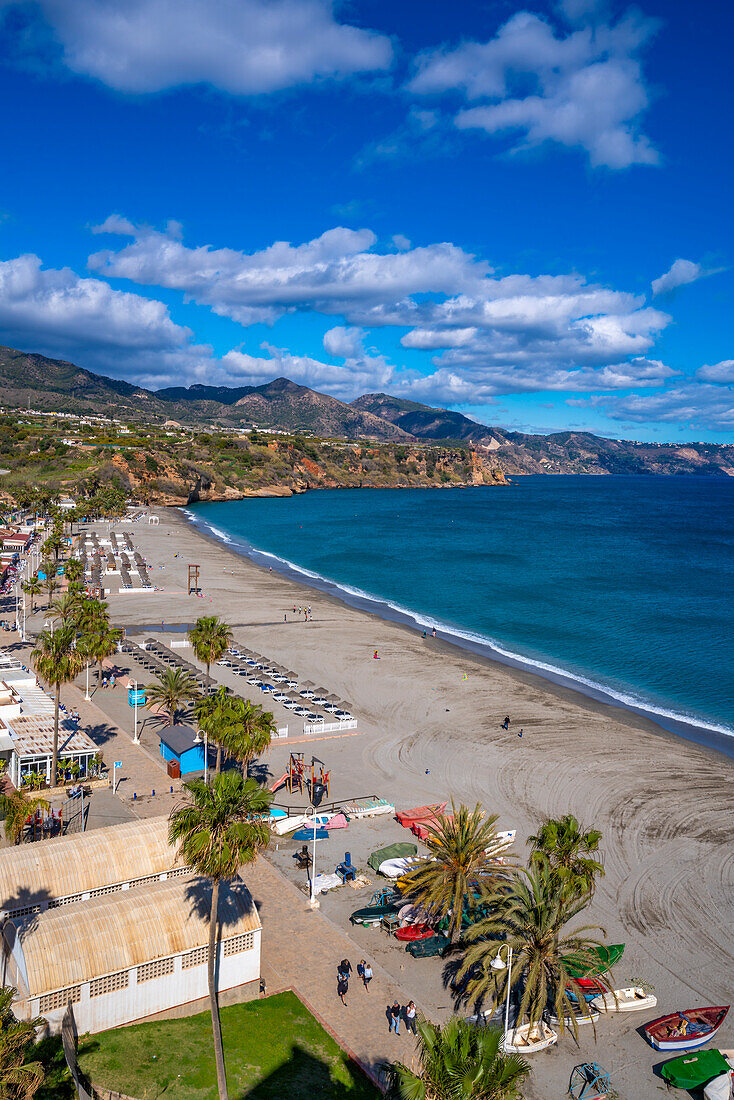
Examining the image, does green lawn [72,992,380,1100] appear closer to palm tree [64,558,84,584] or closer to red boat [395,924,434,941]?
red boat [395,924,434,941]

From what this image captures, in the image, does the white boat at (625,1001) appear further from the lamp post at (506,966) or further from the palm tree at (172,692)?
the palm tree at (172,692)

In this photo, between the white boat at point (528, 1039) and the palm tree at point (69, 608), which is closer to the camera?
the white boat at point (528, 1039)

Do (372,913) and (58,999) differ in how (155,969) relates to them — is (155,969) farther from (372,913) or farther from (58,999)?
(372,913)

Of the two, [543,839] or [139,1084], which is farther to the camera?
[543,839]

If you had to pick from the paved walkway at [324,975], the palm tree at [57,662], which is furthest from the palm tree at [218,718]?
the palm tree at [57,662]

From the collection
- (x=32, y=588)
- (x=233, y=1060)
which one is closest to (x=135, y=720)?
(x=233, y=1060)

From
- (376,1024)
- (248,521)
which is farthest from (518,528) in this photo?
(376,1024)

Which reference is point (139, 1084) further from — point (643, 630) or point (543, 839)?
point (643, 630)
